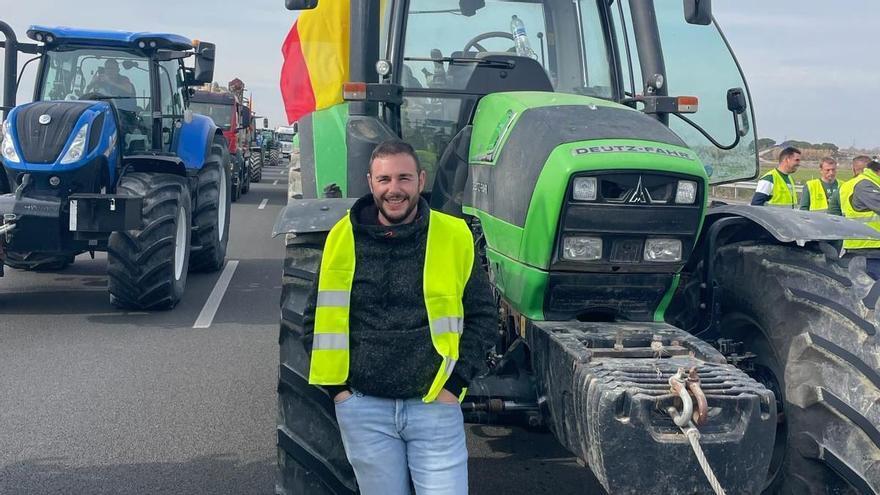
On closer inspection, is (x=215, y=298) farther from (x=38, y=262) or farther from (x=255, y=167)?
(x=255, y=167)

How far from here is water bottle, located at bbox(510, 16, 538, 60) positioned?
512 cm

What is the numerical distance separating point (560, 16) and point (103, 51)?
6.02m

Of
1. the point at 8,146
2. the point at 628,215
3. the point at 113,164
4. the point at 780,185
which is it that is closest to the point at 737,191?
the point at 780,185

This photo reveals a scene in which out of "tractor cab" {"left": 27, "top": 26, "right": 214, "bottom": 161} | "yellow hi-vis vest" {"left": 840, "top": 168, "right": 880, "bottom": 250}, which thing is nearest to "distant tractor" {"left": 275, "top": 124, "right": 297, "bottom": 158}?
"tractor cab" {"left": 27, "top": 26, "right": 214, "bottom": 161}

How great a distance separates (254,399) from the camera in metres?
6.18

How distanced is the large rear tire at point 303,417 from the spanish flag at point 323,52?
2.03 metres

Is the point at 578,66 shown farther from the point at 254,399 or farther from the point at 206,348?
the point at 206,348

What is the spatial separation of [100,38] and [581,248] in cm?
732

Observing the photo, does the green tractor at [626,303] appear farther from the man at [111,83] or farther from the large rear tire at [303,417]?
the man at [111,83]

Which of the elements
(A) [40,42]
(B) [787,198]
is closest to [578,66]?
(B) [787,198]

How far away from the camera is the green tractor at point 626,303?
3043mm

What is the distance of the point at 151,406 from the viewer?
5.96 metres

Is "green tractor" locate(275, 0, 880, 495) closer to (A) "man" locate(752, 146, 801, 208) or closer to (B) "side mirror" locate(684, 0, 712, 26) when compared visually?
(B) "side mirror" locate(684, 0, 712, 26)

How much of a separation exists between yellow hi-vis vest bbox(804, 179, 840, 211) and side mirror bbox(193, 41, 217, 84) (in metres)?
7.00
